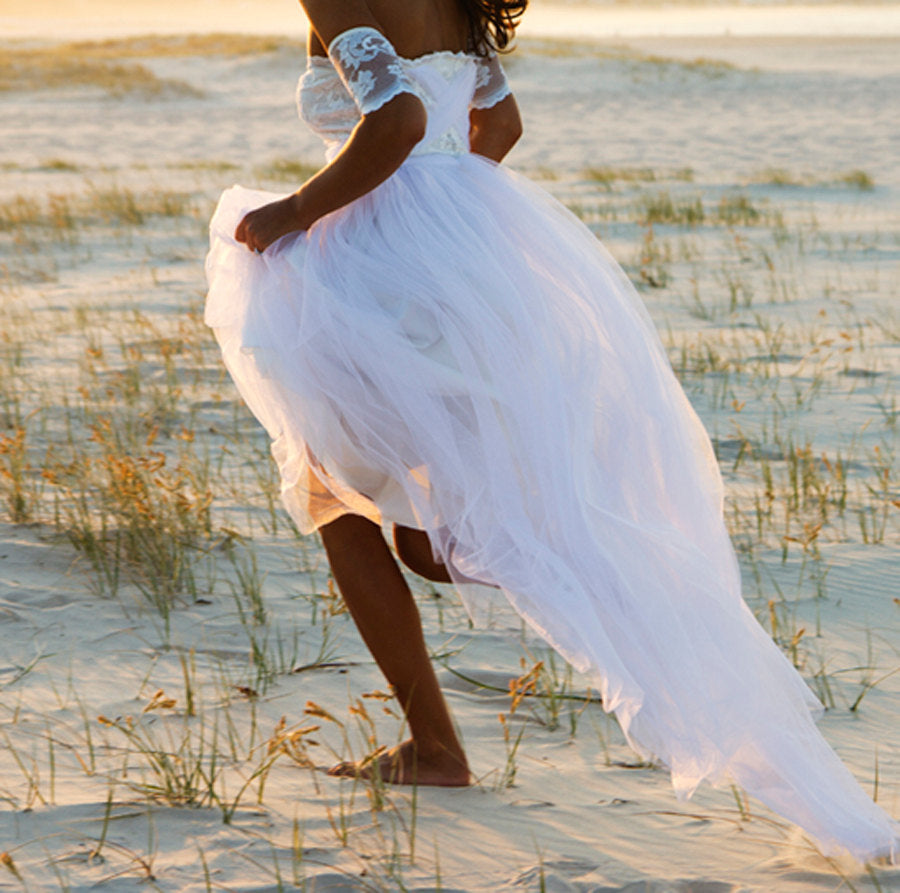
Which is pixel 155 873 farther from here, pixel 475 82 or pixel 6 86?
pixel 6 86

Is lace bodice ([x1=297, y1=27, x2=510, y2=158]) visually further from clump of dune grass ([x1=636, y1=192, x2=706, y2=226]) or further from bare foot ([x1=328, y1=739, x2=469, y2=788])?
clump of dune grass ([x1=636, y1=192, x2=706, y2=226])

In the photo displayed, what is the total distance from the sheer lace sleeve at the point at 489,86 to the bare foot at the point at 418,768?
1425 millimetres

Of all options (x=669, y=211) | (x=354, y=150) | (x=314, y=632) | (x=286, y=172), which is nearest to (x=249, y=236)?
(x=354, y=150)

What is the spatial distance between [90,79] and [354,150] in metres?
35.4

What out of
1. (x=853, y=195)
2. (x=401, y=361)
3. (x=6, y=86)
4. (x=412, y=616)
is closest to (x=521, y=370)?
(x=401, y=361)

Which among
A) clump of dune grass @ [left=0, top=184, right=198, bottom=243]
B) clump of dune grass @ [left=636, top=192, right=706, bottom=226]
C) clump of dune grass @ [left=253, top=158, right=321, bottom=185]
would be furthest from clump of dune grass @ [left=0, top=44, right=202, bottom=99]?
clump of dune grass @ [left=636, top=192, right=706, bottom=226]

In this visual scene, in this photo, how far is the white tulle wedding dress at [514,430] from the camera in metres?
2.07

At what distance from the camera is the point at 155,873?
2053 mm

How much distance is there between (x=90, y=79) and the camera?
34438 millimetres

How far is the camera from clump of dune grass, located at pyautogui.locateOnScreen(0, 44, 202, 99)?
31.3m

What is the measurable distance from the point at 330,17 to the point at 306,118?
31 centimetres

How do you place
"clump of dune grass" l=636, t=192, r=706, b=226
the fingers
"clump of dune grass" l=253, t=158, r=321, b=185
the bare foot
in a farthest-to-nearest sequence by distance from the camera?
"clump of dune grass" l=253, t=158, r=321, b=185 → "clump of dune grass" l=636, t=192, r=706, b=226 → the bare foot → the fingers

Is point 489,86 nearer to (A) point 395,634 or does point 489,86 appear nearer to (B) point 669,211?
(A) point 395,634

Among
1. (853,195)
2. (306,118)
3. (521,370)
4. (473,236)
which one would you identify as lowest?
(521,370)
